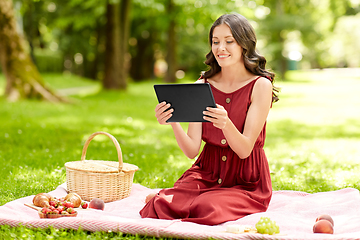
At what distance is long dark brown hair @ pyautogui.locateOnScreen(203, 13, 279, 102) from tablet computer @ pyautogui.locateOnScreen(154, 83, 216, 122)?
0.66m

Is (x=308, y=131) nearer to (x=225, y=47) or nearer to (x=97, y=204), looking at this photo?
(x=225, y=47)

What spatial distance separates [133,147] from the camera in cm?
749

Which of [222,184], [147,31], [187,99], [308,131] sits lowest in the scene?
[308,131]

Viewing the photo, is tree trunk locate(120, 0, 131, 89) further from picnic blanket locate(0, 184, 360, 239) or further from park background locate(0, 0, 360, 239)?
picnic blanket locate(0, 184, 360, 239)

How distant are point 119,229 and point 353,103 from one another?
16.7 meters

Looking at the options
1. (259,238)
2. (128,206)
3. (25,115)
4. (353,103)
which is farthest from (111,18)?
(259,238)

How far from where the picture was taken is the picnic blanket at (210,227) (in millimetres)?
3070

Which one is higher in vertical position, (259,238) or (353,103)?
(259,238)

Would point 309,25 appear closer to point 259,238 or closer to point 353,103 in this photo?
point 353,103

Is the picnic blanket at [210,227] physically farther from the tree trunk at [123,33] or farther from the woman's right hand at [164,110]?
the tree trunk at [123,33]

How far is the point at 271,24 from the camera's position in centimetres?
3712

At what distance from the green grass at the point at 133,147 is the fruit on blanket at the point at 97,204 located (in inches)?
22.3

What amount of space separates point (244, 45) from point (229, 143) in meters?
0.85

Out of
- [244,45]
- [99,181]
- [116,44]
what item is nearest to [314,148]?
[244,45]
